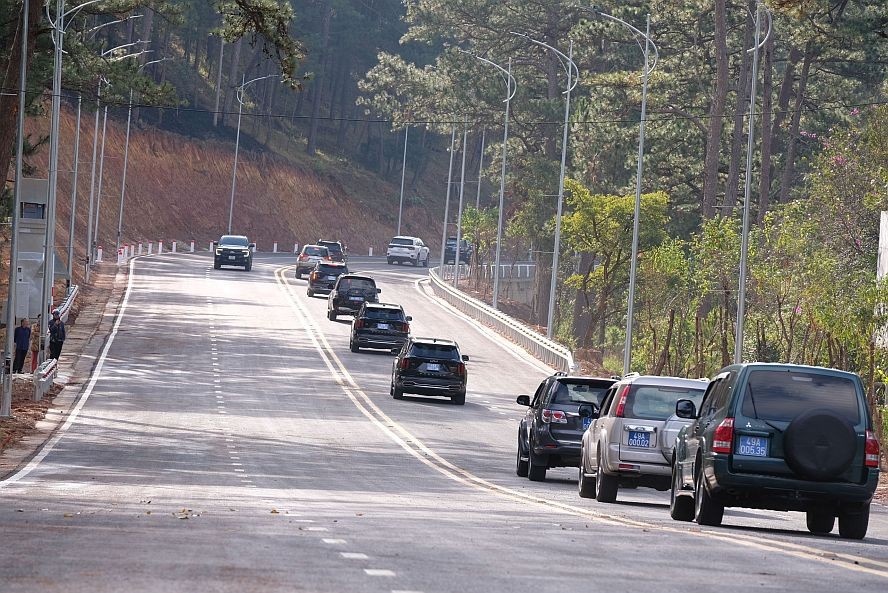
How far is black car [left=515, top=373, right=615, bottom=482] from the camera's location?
78.0ft

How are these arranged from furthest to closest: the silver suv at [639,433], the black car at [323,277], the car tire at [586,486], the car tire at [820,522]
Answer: the black car at [323,277] → the car tire at [586,486] → the silver suv at [639,433] → the car tire at [820,522]

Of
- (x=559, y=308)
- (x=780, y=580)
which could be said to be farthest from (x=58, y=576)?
(x=559, y=308)

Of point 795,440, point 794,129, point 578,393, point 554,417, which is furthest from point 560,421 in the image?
point 794,129

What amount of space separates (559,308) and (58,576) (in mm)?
88364

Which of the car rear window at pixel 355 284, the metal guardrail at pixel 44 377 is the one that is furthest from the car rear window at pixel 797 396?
the car rear window at pixel 355 284

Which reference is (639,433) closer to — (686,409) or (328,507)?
(686,409)

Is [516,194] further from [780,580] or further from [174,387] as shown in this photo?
[780,580]

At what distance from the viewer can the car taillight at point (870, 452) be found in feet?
50.4

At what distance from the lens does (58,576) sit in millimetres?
9992

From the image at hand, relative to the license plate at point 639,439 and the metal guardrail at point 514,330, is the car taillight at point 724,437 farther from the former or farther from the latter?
the metal guardrail at point 514,330

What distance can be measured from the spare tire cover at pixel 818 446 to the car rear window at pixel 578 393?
8.95 metres

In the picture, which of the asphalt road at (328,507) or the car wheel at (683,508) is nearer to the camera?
the asphalt road at (328,507)

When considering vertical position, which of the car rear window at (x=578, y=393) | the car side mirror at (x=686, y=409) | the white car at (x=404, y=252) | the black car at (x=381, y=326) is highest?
the white car at (x=404, y=252)

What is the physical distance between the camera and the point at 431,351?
4009cm
